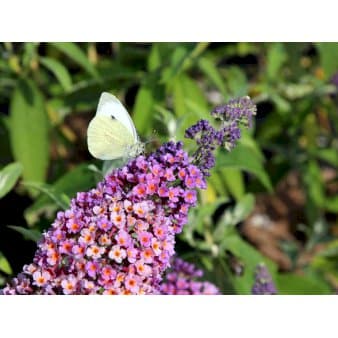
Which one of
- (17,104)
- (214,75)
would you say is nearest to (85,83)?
(17,104)

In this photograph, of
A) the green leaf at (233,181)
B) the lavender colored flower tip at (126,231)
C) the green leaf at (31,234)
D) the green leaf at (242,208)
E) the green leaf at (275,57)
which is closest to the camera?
the lavender colored flower tip at (126,231)

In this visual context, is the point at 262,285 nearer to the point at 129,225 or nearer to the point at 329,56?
the point at 129,225

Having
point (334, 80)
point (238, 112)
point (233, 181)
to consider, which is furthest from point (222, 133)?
point (334, 80)

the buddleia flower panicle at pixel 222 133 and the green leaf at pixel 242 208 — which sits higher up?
the buddleia flower panicle at pixel 222 133

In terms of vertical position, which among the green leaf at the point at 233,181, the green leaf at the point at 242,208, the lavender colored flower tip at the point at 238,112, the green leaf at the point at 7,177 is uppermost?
the lavender colored flower tip at the point at 238,112

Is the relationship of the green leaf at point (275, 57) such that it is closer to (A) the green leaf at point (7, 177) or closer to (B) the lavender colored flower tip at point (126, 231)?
(A) the green leaf at point (7, 177)

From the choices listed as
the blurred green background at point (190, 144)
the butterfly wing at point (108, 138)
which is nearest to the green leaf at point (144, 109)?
the blurred green background at point (190, 144)

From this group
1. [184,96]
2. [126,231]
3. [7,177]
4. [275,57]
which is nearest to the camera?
[126,231]
